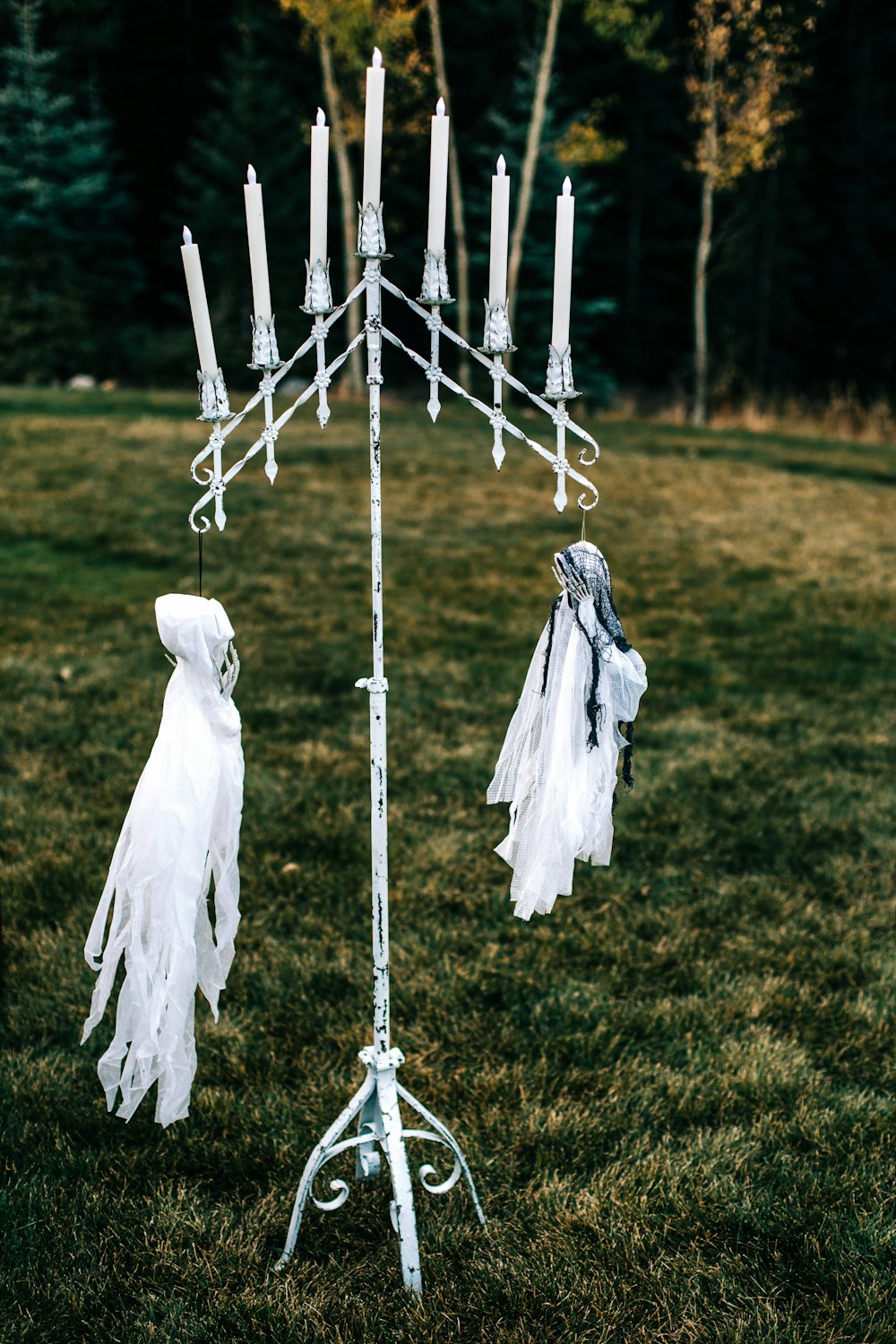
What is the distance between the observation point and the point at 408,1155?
111 inches

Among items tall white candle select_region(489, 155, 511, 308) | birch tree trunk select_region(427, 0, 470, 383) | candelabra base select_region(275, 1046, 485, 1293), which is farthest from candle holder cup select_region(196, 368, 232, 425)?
birch tree trunk select_region(427, 0, 470, 383)

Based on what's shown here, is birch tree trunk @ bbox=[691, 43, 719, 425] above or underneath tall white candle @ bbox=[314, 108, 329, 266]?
above

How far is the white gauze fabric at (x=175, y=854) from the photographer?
204cm

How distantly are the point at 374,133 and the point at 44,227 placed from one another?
22.1m

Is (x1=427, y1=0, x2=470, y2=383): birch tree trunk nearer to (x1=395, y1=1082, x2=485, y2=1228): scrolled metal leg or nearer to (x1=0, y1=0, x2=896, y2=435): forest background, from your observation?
(x1=0, y1=0, x2=896, y2=435): forest background

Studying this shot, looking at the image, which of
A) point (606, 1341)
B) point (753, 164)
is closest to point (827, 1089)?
point (606, 1341)

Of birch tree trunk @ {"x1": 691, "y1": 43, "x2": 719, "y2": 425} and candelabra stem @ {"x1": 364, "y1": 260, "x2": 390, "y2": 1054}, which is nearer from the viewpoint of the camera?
candelabra stem @ {"x1": 364, "y1": 260, "x2": 390, "y2": 1054}

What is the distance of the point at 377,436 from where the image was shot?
216 centimetres

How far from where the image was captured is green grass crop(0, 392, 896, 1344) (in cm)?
239

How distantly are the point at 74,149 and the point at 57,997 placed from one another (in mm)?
22323

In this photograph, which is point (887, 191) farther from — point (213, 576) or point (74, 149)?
point (213, 576)

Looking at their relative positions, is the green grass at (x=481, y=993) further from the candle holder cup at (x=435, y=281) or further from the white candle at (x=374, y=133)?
the white candle at (x=374, y=133)

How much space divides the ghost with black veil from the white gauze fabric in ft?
2.00

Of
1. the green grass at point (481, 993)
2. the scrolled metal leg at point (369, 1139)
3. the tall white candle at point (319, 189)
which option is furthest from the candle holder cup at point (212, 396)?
the green grass at point (481, 993)
